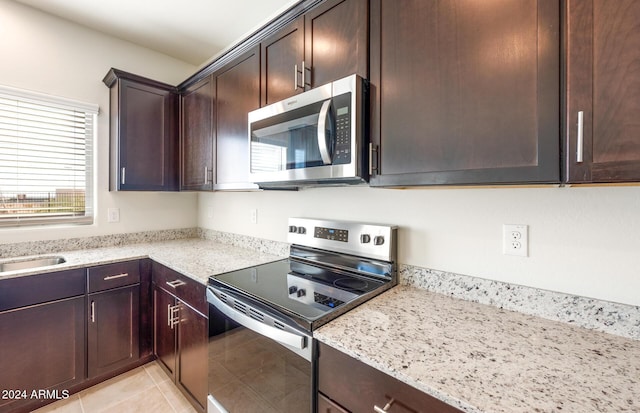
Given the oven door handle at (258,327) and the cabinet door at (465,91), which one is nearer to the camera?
the cabinet door at (465,91)

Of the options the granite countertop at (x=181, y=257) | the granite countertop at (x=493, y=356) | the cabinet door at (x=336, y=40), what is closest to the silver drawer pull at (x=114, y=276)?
the granite countertop at (x=181, y=257)

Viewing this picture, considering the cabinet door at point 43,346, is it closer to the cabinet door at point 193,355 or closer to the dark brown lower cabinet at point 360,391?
the cabinet door at point 193,355

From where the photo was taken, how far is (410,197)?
1.38 m

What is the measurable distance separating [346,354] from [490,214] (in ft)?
2.61

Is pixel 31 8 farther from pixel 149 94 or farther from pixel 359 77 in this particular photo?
pixel 359 77

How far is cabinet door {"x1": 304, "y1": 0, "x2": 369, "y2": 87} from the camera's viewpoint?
1170 mm

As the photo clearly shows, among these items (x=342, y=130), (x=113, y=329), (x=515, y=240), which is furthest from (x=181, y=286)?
(x=515, y=240)

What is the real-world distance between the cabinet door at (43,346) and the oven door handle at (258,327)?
1073 mm

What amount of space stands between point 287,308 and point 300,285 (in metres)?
0.30

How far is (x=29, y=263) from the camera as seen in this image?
6.49 feet

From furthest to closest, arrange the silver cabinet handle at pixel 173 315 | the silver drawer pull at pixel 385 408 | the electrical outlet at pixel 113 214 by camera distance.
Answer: the electrical outlet at pixel 113 214
the silver cabinet handle at pixel 173 315
the silver drawer pull at pixel 385 408

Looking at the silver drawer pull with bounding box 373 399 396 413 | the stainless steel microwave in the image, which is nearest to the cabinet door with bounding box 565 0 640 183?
the stainless steel microwave

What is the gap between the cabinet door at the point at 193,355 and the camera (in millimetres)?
1532

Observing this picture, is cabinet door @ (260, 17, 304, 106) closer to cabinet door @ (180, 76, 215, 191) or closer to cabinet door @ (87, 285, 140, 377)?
cabinet door @ (180, 76, 215, 191)
